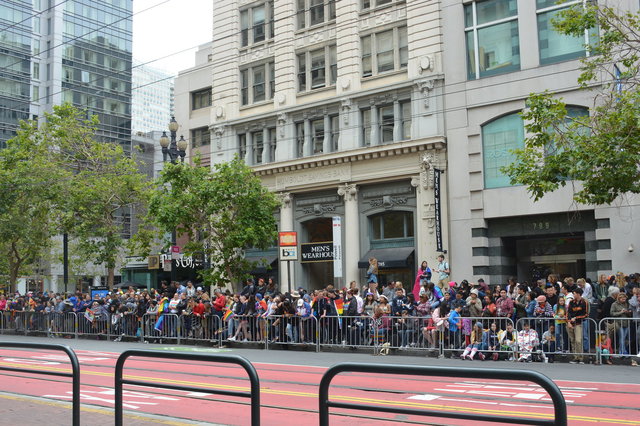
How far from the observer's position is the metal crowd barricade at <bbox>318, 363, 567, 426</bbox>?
3814 millimetres

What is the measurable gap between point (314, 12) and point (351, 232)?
11520mm

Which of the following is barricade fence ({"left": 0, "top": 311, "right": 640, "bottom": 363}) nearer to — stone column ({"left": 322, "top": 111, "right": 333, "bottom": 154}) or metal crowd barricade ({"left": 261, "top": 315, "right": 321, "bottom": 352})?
metal crowd barricade ({"left": 261, "top": 315, "right": 321, "bottom": 352})

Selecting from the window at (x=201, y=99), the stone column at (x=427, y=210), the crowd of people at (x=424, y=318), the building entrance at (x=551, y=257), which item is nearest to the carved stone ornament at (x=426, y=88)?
the stone column at (x=427, y=210)

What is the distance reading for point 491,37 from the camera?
29.7 metres

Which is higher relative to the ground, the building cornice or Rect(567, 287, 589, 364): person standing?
the building cornice

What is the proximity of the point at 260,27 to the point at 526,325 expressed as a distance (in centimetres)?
2575

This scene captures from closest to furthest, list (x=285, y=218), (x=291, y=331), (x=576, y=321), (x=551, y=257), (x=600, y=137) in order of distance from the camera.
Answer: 1. (x=600, y=137)
2. (x=576, y=321)
3. (x=291, y=331)
4. (x=551, y=257)
5. (x=285, y=218)

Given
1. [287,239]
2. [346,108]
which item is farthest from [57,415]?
[346,108]

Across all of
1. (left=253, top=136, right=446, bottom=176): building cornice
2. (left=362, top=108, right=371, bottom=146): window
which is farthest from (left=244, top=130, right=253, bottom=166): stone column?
(left=362, top=108, right=371, bottom=146): window

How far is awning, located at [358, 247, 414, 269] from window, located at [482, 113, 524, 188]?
473cm

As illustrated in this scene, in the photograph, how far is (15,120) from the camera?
73688 mm

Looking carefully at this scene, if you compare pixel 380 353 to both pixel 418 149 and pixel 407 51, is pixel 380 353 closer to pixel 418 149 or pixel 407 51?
pixel 418 149

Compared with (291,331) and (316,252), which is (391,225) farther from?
(291,331)

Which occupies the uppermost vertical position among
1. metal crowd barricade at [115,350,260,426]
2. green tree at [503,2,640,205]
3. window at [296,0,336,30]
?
window at [296,0,336,30]
